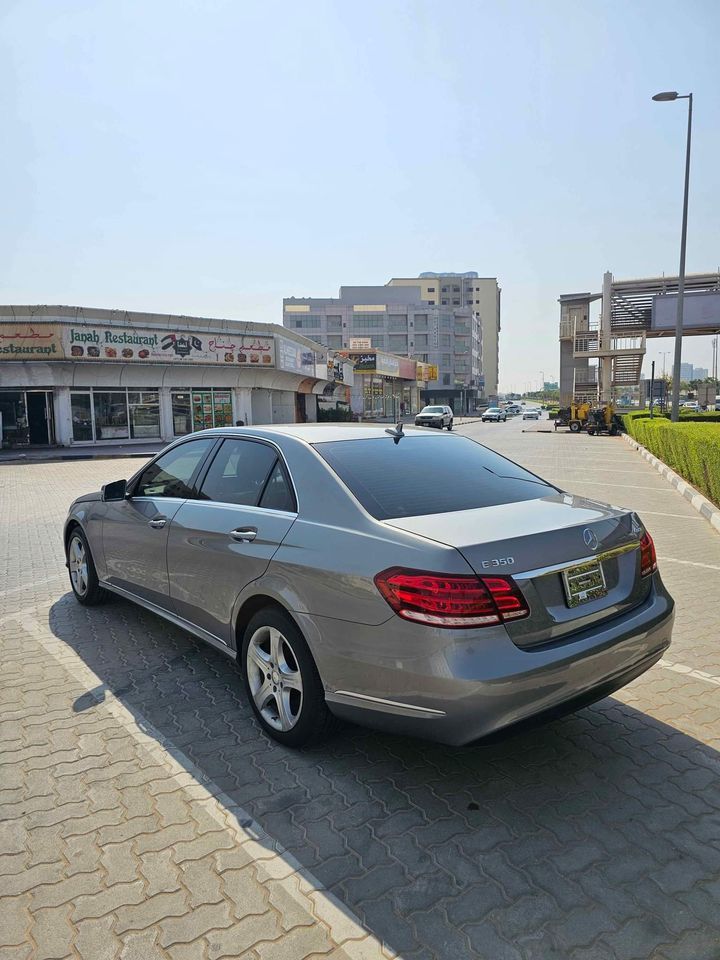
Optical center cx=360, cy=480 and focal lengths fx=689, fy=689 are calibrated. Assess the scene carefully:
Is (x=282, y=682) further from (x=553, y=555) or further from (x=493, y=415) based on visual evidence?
(x=493, y=415)

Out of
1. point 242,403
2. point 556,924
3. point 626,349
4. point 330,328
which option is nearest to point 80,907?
point 556,924

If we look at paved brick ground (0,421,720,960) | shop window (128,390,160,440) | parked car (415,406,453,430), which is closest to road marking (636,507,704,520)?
paved brick ground (0,421,720,960)

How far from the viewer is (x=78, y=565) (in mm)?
6020

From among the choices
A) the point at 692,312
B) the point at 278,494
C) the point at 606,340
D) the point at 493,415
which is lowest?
the point at 493,415

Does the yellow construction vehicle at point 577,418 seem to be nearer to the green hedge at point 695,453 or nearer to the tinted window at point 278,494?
the green hedge at point 695,453

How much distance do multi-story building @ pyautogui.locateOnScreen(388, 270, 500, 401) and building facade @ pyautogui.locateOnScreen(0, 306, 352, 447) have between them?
87412 millimetres

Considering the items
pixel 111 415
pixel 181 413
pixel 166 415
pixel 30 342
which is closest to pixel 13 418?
pixel 30 342

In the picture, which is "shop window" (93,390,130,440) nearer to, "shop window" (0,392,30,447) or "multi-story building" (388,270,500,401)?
"shop window" (0,392,30,447)

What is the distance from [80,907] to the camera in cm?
242

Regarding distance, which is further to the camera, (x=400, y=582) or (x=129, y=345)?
(x=129, y=345)

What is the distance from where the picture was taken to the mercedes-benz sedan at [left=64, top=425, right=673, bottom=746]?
2725mm

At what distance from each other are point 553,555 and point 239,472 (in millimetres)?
1958

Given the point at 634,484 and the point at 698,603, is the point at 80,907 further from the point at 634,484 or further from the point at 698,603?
the point at 634,484

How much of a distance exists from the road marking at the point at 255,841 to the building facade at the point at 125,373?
2599 cm
